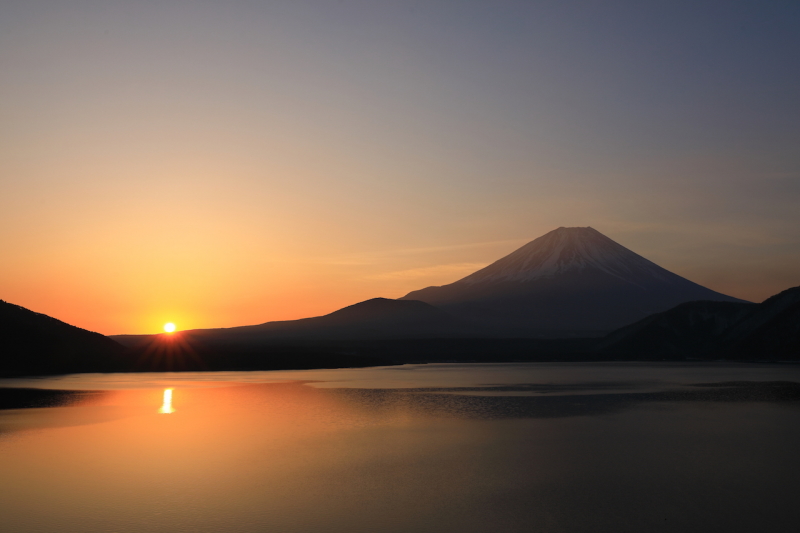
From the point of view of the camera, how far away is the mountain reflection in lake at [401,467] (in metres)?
16.1

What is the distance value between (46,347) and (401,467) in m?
79.4

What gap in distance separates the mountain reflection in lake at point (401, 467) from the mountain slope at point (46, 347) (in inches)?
1890

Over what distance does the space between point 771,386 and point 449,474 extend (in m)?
44.3

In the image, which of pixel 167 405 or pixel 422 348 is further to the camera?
pixel 422 348

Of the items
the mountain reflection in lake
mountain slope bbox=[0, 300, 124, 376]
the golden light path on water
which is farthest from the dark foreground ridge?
the mountain reflection in lake

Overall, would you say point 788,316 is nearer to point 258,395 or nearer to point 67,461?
point 258,395

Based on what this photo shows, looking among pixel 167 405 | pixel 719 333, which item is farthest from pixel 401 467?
pixel 719 333

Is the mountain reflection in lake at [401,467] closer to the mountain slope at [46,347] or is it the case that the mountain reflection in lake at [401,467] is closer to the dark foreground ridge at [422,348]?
the mountain slope at [46,347]

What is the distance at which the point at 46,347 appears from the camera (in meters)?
87.2

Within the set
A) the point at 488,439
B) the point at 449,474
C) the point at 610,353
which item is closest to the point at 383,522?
the point at 449,474

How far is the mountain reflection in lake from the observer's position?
16.1m

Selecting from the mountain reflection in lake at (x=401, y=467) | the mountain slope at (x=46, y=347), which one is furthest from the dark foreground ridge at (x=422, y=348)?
the mountain reflection in lake at (x=401, y=467)

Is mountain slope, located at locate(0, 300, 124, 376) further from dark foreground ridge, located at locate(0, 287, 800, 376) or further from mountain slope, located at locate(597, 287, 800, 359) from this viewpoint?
mountain slope, located at locate(597, 287, 800, 359)

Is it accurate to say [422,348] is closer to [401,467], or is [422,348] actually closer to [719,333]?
[719,333]
